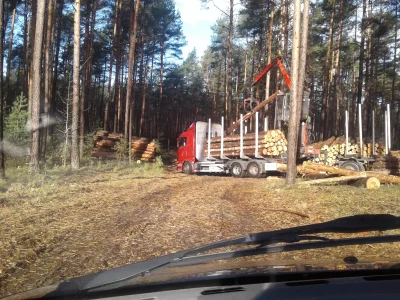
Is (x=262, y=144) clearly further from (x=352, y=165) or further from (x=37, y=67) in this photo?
(x=37, y=67)

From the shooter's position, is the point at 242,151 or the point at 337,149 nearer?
the point at 337,149

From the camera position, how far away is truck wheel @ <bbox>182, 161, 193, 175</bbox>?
23991 mm

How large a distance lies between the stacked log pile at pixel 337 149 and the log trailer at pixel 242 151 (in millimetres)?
661

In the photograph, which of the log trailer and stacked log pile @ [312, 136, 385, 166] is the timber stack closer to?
the log trailer

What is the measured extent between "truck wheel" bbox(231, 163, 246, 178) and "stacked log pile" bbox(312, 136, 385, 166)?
3660 millimetres

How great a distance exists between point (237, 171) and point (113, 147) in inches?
402

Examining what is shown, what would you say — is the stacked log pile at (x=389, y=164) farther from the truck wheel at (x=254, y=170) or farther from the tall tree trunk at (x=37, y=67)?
the tall tree trunk at (x=37, y=67)

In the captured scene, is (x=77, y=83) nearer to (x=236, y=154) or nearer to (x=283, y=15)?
(x=236, y=154)

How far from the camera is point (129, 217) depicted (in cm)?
927

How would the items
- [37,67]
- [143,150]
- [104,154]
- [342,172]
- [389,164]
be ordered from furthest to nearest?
1. [143,150]
2. [104,154]
3. [389,164]
4. [37,67]
5. [342,172]

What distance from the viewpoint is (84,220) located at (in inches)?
345

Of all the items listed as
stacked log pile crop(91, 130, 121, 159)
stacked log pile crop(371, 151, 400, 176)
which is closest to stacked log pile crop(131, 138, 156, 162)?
stacked log pile crop(91, 130, 121, 159)

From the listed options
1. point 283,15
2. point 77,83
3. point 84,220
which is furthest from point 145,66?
point 84,220

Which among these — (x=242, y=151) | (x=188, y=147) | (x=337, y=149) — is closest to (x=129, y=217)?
(x=242, y=151)
